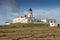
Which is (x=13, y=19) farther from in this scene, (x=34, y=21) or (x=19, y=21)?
(x=34, y=21)

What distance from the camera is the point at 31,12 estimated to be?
4852 inches

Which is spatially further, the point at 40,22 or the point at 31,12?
the point at 31,12

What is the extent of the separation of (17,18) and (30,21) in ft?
45.6

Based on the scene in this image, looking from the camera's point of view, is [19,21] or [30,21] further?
[19,21]

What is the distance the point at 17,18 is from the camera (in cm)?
12025

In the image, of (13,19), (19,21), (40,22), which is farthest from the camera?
(13,19)

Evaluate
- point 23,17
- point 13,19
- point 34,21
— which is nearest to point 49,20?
point 34,21

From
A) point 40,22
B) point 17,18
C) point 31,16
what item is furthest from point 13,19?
point 40,22

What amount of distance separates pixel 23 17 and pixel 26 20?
7.30 meters

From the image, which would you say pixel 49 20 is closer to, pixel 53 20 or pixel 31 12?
pixel 53 20

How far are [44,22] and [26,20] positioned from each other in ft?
35.6

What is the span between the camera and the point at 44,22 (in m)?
110

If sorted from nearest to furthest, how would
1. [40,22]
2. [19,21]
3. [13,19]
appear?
[40,22] → [19,21] → [13,19]

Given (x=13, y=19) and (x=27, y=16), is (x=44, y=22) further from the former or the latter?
(x=13, y=19)
